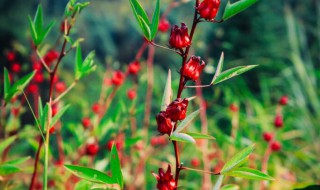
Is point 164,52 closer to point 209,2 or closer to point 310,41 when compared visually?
point 310,41

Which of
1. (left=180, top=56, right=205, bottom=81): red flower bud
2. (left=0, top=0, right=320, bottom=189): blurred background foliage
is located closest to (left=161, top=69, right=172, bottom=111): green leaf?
(left=180, top=56, right=205, bottom=81): red flower bud

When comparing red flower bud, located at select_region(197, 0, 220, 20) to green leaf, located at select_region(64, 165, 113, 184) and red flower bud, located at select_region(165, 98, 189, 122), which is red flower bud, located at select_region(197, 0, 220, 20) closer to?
red flower bud, located at select_region(165, 98, 189, 122)

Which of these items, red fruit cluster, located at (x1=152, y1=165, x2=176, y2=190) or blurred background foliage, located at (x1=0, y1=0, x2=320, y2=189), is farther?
blurred background foliage, located at (x1=0, y1=0, x2=320, y2=189)

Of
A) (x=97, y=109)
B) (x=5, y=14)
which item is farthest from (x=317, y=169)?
(x=5, y=14)

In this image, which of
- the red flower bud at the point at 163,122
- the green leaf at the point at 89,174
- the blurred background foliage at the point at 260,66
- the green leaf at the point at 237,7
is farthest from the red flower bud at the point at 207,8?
the blurred background foliage at the point at 260,66

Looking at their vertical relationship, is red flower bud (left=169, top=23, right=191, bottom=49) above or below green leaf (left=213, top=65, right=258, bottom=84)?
above

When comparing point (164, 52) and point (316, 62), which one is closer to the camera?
point (316, 62)

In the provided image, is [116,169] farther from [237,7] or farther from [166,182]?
[237,7]

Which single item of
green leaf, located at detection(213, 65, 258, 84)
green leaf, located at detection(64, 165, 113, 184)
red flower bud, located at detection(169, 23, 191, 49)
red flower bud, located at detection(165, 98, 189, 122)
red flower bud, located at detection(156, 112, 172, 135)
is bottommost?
green leaf, located at detection(64, 165, 113, 184)
